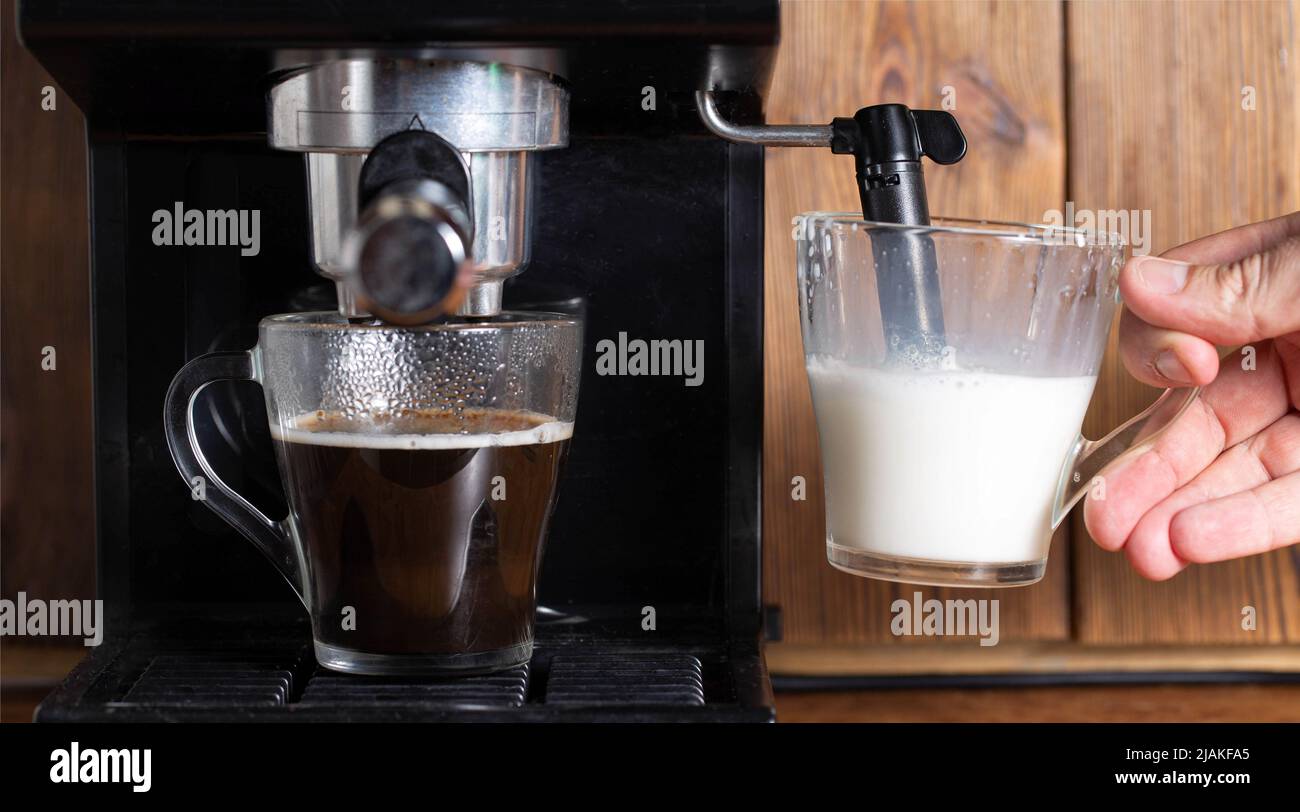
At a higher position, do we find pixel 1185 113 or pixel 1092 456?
pixel 1185 113

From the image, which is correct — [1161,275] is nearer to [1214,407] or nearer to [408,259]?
[1214,407]

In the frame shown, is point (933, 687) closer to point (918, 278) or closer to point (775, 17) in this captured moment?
point (918, 278)

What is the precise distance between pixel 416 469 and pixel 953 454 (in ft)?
0.70

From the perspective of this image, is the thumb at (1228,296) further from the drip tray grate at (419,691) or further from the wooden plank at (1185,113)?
the drip tray grate at (419,691)

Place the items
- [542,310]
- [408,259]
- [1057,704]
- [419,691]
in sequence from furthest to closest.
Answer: [1057,704] < [542,310] < [419,691] < [408,259]

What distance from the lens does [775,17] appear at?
40 centimetres

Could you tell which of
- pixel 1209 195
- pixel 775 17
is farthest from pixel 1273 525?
pixel 775 17

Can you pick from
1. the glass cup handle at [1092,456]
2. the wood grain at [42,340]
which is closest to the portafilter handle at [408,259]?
the glass cup handle at [1092,456]

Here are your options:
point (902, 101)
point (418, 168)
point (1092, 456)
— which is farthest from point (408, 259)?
point (902, 101)

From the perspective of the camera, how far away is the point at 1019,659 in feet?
2.32

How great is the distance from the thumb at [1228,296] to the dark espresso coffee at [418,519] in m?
0.27

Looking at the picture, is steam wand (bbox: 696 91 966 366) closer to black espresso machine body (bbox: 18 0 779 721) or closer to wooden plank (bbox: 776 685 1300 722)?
black espresso machine body (bbox: 18 0 779 721)

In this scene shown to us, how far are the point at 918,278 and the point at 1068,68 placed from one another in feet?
1.01

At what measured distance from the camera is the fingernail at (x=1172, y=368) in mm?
529
